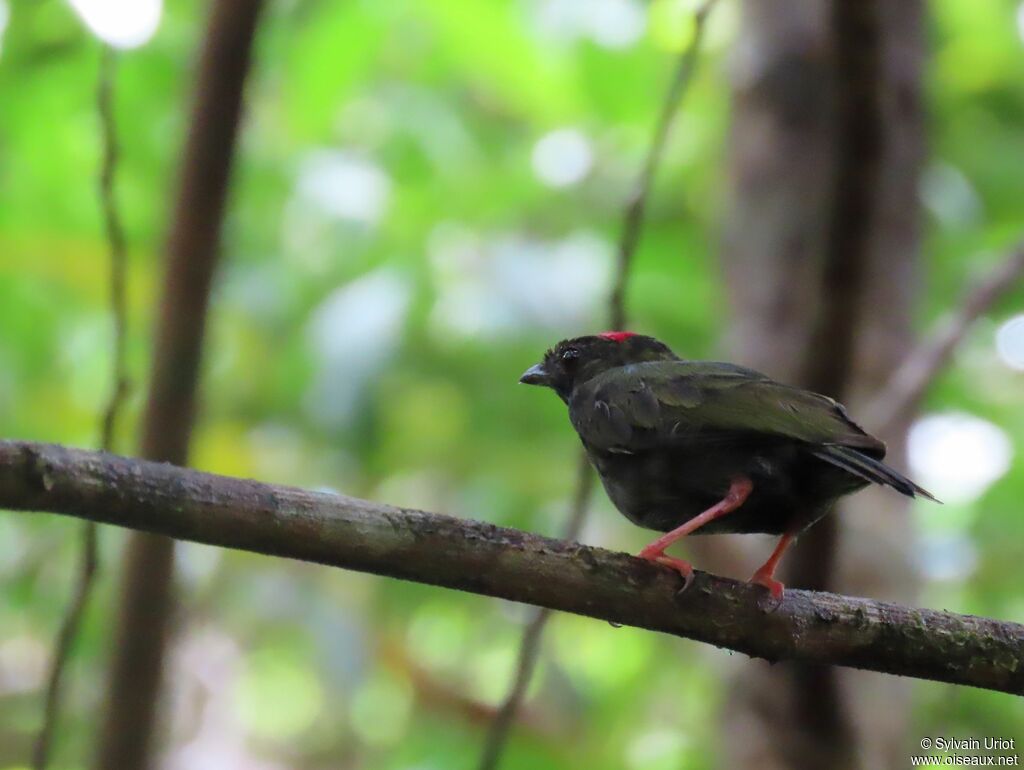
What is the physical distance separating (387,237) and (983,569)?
3.08 metres

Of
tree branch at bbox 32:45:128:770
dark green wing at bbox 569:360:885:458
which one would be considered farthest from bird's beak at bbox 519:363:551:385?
tree branch at bbox 32:45:128:770

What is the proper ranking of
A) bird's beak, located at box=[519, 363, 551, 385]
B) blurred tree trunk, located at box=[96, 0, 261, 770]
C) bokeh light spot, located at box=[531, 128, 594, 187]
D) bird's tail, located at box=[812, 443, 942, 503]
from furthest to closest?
1. bokeh light spot, located at box=[531, 128, 594, 187]
2. bird's beak, located at box=[519, 363, 551, 385]
3. bird's tail, located at box=[812, 443, 942, 503]
4. blurred tree trunk, located at box=[96, 0, 261, 770]

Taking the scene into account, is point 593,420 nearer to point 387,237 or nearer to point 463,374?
point 463,374

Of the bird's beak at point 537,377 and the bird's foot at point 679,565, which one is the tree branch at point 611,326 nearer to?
the bird's foot at point 679,565

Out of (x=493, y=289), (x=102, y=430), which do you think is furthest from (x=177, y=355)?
(x=493, y=289)

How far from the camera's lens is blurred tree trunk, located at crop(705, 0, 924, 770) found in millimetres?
3504

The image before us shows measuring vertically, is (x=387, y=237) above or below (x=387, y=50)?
below

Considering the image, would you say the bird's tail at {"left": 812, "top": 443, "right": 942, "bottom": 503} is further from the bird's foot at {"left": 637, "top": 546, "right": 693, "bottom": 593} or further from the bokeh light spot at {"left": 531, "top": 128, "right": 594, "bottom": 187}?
the bokeh light spot at {"left": 531, "top": 128, "right": 594, "bottom": 187}

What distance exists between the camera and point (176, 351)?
1.62 m

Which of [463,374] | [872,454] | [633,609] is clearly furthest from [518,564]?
[463,374]

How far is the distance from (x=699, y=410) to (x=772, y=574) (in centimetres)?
45

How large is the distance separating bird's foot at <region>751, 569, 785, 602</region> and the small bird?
0.05ft

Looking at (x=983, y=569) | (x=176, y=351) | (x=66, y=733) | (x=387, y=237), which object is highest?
(x=176, y=351)

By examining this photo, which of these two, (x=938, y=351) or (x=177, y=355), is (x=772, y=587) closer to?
(x=177, y=355)
